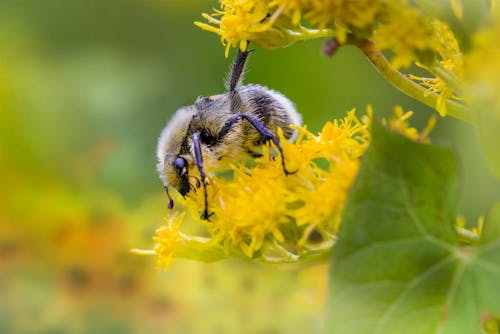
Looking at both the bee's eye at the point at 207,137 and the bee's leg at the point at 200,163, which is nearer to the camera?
the bee's leg at the point at 200,163

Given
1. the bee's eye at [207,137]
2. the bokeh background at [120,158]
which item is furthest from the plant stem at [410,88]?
the bokeh background at [120,158]

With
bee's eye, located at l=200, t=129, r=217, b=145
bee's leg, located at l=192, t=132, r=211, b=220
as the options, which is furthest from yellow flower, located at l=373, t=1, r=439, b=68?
bee's eye, located at l=200, t=129, r=217, b=145

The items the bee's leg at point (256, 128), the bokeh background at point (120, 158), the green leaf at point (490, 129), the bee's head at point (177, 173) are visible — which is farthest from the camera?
the bokeh background at point (120, 158)

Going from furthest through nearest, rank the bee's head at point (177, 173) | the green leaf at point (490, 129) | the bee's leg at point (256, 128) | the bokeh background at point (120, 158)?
the bokeh background at point (120, 158)
the bee's head at point (177, 173)
the bee's leg at point (256, 128)
the green leaf at point (490, 129)

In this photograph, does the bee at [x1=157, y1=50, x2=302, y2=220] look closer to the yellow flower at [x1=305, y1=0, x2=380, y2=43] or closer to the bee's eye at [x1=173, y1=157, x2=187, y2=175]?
the bee's eye at [x1=173, y1=157, x2=187, y2=175]

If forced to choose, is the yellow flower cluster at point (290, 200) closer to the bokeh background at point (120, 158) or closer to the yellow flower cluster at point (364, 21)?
the yellow flower cluster at point (364, 21)

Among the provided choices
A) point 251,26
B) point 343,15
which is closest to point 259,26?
point 251,26

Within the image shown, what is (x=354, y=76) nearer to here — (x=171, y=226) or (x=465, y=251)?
(x=171, y=226)

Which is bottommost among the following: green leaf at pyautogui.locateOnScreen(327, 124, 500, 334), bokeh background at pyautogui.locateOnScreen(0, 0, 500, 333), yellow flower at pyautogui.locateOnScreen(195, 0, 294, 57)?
bokeh background at pyautogui.locateOnScreen(0, 0, 500, 333)

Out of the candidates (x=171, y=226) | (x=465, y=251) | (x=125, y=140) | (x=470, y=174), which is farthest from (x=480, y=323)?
(x=125, y=140)
